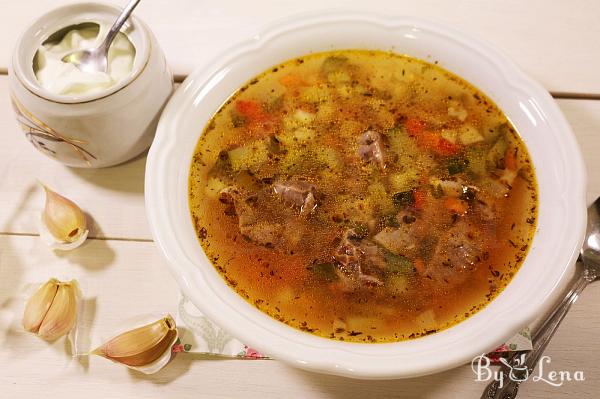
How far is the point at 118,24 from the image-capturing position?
1386 mm

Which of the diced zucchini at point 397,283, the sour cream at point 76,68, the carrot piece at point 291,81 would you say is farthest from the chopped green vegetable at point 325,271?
the sour cream at point 76,68

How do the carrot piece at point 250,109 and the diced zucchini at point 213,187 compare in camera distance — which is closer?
the diced zucchini at point 213,187

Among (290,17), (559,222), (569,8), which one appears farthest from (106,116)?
(569,8)

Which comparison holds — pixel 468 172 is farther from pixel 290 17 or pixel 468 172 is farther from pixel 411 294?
pixel 290 17

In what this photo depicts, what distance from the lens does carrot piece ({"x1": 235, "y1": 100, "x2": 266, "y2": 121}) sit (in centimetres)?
154

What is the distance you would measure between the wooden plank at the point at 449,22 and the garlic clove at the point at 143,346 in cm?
85

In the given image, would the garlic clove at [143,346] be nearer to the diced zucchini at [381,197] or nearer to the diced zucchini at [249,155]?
the diced zucchini at [249,155]

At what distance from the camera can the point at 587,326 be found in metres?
1.35

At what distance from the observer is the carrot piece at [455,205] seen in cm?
140

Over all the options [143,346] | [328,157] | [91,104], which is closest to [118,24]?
[91,104]

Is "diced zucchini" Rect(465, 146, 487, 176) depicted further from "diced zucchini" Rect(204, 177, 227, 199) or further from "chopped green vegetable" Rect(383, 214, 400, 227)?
"diced zucchini" Rect(204, 177, 227, 199)

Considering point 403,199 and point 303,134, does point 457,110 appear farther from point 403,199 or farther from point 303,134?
point 303,134

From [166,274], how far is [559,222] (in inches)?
37.8

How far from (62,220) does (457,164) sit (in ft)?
3.37
